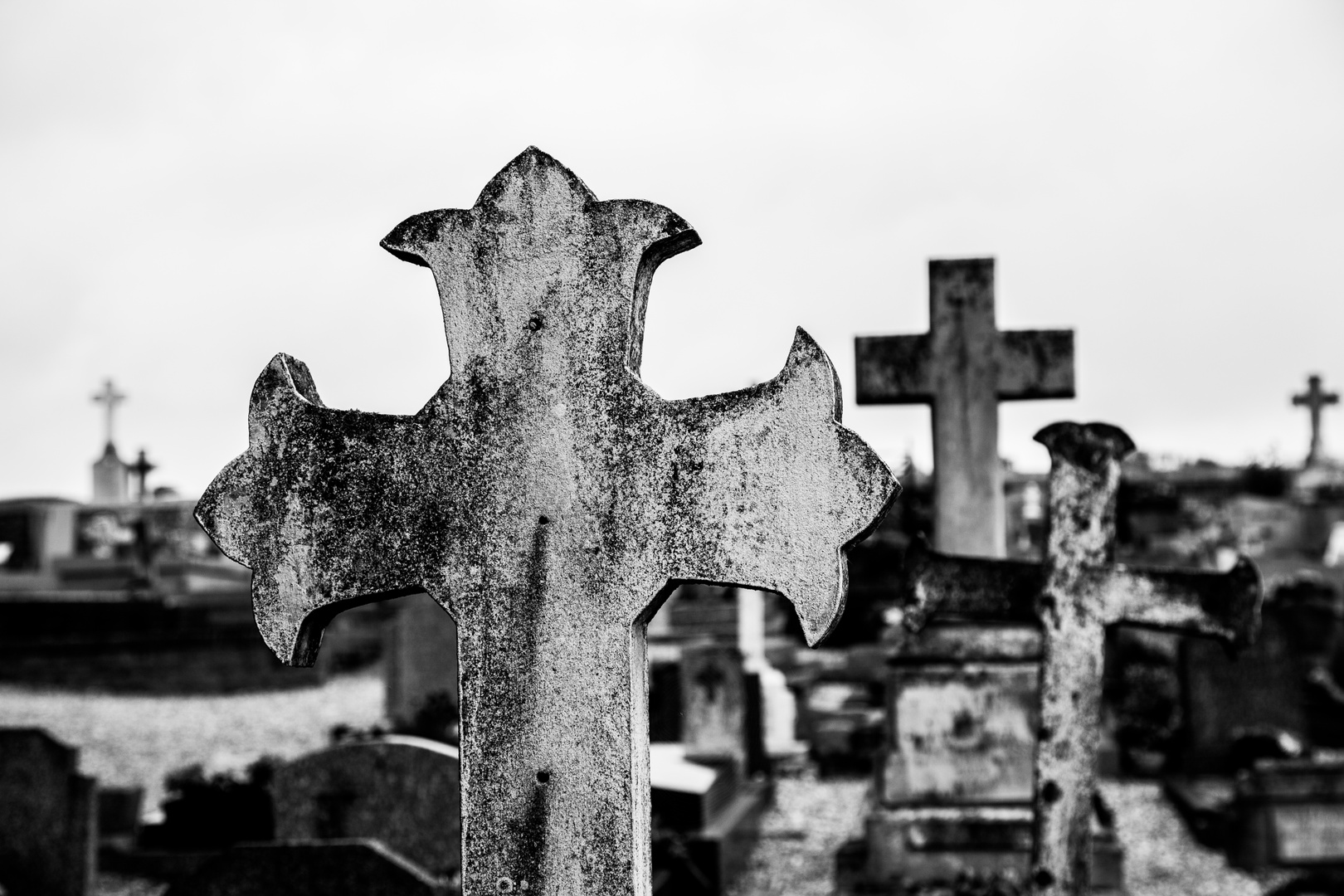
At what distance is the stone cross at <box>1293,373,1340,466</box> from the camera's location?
2880 centimetres

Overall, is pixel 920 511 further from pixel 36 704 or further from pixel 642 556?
pixel 642 556

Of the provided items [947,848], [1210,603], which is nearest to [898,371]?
[947,848]

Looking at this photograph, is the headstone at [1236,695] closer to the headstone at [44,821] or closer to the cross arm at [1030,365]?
the cross arm at [1030,365]

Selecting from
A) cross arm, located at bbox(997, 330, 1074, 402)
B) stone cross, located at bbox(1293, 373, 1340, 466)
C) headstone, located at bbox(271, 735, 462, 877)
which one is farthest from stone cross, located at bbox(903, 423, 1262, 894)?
stone cross, located at bbox(1293, 373, 1340, 466)

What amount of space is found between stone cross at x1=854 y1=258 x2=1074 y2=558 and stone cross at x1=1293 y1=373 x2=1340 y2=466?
24.1 meters

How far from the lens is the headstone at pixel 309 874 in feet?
15.8

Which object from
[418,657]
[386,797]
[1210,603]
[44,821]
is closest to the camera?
[1210,603]

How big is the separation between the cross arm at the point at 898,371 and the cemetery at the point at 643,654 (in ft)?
0.06

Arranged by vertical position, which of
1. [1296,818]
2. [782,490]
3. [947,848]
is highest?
[782,490]

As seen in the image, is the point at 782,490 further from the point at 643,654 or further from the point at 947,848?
the point at 947,848

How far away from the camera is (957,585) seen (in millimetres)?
4484

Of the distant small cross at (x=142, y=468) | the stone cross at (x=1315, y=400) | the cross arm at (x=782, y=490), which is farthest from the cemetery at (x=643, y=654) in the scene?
the stone cross at (x=1315, y=400)

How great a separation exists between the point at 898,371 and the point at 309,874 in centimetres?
373

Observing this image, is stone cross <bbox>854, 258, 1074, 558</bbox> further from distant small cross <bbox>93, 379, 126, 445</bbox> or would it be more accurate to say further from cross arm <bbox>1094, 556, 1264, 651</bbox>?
distant small cross <bbox>93, 379, 126, 445</bbox>
